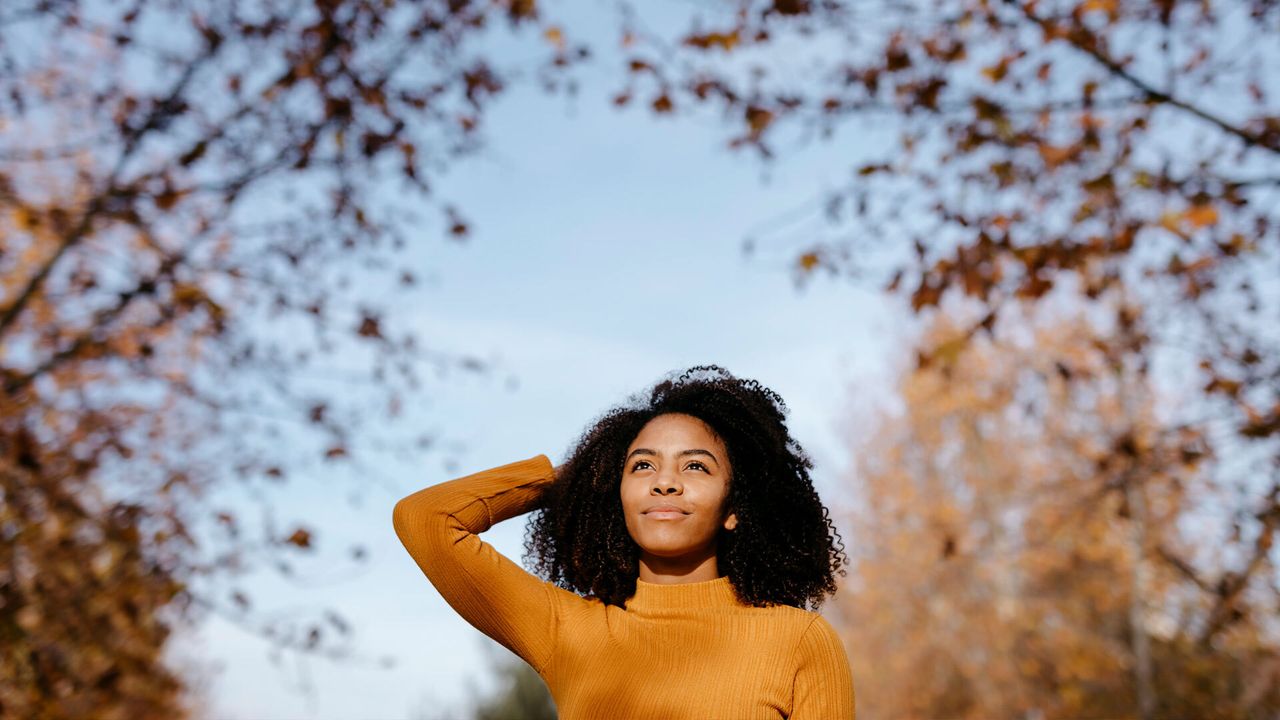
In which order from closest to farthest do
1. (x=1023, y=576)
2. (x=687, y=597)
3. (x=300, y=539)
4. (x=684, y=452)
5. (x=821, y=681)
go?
(x=821, y=681) < (x=687, y=597) < (x=684, y=452) < (x=300, y=539) < (x=1023, y=576)

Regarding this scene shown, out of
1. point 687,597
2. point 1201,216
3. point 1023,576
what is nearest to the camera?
point 687,597

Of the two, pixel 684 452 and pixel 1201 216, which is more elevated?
pixel 1201 216

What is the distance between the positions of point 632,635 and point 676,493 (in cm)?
33

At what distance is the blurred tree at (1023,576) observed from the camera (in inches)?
435

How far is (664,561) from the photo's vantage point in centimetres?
242

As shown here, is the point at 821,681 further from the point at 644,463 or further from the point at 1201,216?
the point at 1201,216

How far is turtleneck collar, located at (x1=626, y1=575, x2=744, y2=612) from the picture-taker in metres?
2.34

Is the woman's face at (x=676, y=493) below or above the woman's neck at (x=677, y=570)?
above

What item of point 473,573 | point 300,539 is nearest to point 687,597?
point 473,573

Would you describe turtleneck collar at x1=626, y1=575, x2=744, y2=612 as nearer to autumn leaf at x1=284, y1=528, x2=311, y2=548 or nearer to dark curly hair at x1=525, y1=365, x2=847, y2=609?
dark curly hair at x1=525, y1=365, x2=847, y2=609

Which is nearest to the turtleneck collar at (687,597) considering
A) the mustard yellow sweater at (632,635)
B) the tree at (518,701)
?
the mustard yellow sweater at (632,635)

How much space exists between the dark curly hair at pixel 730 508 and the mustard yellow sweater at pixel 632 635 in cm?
8

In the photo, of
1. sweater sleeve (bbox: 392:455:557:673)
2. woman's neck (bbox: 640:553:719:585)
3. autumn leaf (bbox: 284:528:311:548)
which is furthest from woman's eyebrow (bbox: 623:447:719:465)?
autumn leaf (bbox: 284:528:311:548)

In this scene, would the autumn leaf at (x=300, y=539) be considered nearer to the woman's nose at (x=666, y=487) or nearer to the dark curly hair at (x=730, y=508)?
the dark curly hair at (x=730, y=508)
